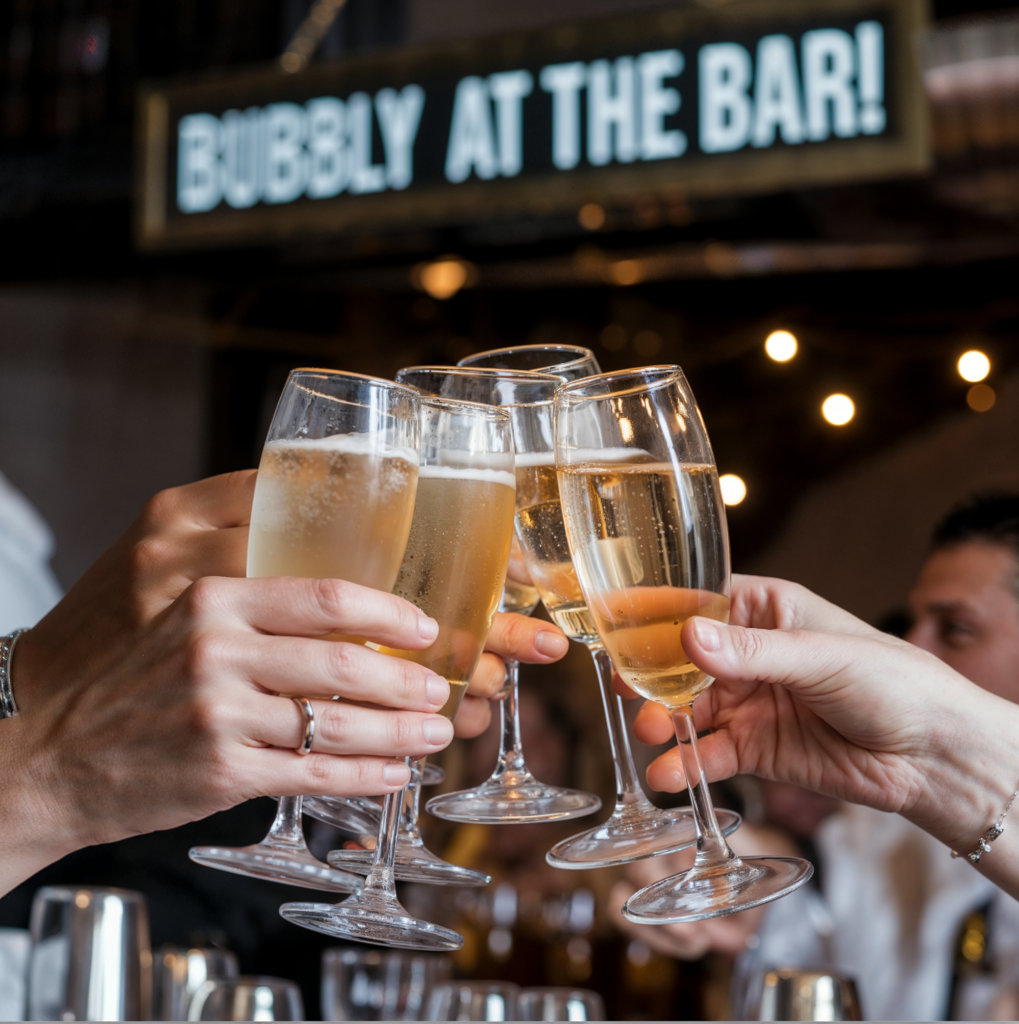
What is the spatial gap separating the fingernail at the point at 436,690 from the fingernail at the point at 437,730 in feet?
0.04

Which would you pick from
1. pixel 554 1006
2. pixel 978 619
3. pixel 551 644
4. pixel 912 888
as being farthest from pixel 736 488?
pixel 551 644

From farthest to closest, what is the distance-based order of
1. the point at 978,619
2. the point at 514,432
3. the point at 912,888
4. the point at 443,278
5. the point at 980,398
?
the point at 443,278, the point at 912,888, the point at 980,398, the point at 978,619, the point at 514,432

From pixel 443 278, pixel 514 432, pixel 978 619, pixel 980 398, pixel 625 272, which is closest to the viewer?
pixel 514 432

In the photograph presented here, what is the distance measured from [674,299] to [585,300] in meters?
0.24

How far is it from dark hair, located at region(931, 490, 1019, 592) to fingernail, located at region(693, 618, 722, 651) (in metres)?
1.24

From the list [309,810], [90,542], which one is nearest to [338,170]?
[309,810]

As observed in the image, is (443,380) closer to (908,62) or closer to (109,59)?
(908,62)

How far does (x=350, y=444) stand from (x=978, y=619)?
56.1 inches

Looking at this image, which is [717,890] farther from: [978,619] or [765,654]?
[978,619]

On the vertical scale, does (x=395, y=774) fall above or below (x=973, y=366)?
below

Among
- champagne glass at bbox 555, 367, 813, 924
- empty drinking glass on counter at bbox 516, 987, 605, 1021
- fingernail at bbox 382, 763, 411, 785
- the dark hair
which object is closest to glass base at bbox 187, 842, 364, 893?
fingernail at bbox 382, 763, 411, 785

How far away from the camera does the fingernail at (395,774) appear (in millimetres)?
774

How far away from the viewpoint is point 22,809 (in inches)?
33.4

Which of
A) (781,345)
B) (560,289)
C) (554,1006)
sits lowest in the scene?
(554,1006)
